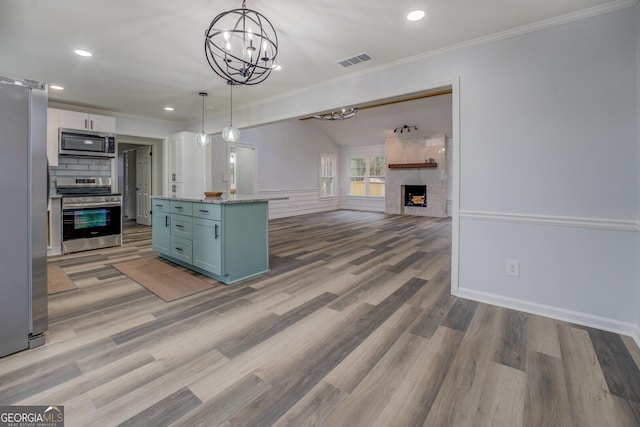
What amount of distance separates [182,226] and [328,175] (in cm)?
762

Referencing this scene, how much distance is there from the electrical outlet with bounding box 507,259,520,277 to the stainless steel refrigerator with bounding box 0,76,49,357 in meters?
3.68

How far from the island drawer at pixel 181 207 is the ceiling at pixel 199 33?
1.72 meters

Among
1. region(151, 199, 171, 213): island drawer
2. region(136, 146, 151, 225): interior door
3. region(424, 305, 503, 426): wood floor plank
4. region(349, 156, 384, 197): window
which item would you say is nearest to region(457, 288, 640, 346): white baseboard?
region(424, 305, 503, 426): wood floor plank

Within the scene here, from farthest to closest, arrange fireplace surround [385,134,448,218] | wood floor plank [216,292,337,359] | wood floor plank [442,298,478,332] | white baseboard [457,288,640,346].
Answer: fireplace surround [385,134,448,218], wood floor plank [442,298,478,332], white baseboard [457,288,640,346], wood floor plank [216,292,337,359]

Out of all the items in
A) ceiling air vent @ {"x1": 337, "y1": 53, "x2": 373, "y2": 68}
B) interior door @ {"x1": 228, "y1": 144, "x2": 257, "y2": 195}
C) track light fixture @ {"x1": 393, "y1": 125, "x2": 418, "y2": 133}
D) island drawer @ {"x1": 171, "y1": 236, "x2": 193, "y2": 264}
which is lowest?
island drawer @ {"x1": 171, "y1": 236, "x2": 193, "y2": 264}

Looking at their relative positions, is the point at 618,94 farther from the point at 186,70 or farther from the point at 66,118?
the point at 66,118

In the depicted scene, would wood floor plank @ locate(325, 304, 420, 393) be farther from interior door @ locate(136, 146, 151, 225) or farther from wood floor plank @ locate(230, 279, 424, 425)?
interior door @ locate(136, 146, 151, 225)

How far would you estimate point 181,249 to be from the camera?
12.3 ft

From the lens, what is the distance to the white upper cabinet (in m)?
4.79

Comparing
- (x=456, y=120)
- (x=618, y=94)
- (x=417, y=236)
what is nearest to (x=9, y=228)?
(x=456, y=120)

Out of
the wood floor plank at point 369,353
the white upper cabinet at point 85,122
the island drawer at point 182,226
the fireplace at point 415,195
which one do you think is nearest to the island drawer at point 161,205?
the island drawer at point 182,226

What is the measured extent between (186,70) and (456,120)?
11.1ft

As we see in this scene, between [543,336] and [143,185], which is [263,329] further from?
[143,185]

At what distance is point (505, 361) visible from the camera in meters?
1.83
